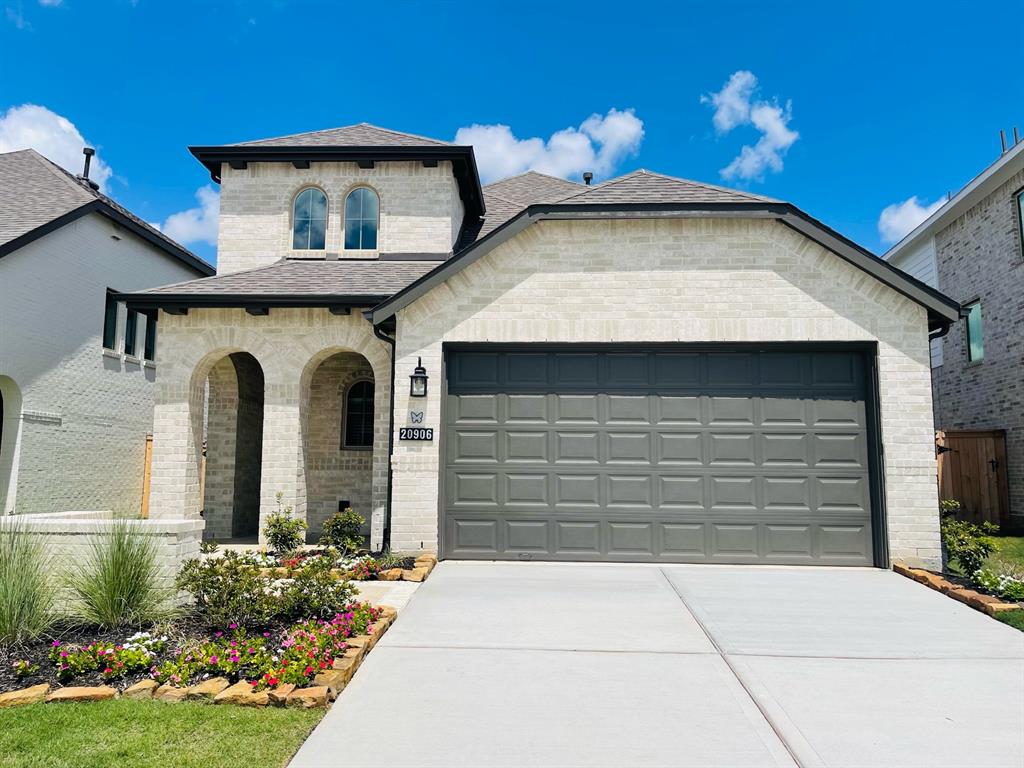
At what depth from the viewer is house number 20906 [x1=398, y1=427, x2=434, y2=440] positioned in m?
9.40

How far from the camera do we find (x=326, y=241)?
527 inches

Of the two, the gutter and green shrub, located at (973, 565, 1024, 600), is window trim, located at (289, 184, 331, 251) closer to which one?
the gutter

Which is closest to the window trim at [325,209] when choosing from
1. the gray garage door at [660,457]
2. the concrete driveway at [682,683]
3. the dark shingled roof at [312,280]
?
the dark shingled roof at [312,280]

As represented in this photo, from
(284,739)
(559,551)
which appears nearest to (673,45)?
(559,551)

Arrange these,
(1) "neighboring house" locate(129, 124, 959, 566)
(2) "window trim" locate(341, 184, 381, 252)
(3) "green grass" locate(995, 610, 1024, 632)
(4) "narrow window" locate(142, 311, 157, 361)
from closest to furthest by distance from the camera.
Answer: (3) "green grass" locate(995, 610, 1024, 632)
(1) "neighboring house" locate(129, 124, 959, 566)
(2) "window trim" locate(341, 184, 381, 252)
(4) "narrow window" locate(142, 311, 157, 361)

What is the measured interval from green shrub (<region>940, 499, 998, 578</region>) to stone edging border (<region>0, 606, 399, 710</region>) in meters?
7.83

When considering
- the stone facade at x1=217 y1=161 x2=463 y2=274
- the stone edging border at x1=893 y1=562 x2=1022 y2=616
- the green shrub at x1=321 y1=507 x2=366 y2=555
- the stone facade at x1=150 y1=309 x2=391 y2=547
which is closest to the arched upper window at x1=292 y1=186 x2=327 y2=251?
the stone facade at x1=217 y1=161 x2=463 y2=274

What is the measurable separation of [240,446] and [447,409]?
5.35 metres

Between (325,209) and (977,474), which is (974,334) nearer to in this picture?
(977,474)

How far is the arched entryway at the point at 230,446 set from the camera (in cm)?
1225

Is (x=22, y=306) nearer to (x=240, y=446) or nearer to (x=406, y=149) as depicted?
(x=240, y=446)

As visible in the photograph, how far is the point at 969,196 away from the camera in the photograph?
16.1m

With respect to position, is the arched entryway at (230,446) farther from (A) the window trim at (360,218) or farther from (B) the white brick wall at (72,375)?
(B) the white brick wall at (72,375)

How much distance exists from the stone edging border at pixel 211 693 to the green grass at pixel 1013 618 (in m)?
6.23
